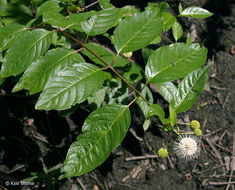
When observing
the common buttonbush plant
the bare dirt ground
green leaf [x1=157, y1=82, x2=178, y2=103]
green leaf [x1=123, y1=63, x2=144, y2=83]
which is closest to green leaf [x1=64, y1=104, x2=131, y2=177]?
the common buttonbush plant

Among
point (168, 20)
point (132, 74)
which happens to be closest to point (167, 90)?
point (132, 74)

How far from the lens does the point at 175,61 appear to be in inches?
43.3

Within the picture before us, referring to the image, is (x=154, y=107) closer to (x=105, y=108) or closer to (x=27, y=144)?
(x=105, y=108)

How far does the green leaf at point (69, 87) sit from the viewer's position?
2.97 feet

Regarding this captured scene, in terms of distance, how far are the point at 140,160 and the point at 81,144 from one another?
173cm

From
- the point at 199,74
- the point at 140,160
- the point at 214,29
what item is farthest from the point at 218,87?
the point at 199,74

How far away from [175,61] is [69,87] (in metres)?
0.56

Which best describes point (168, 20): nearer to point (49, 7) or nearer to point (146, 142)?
point (49, 7)

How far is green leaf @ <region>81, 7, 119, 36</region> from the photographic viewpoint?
3.79 feet

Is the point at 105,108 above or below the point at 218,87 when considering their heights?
above

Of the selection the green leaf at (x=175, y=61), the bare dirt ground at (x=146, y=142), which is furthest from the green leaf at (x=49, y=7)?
the bare dirt ground at (x=146, y=142)

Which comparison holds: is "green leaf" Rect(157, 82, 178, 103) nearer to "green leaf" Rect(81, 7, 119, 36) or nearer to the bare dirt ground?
"green leaf" Rect(81, 7, 119, 36)

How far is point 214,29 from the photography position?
2.93m

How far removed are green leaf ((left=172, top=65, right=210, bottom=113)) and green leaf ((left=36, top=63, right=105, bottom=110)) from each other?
17.0 inches
